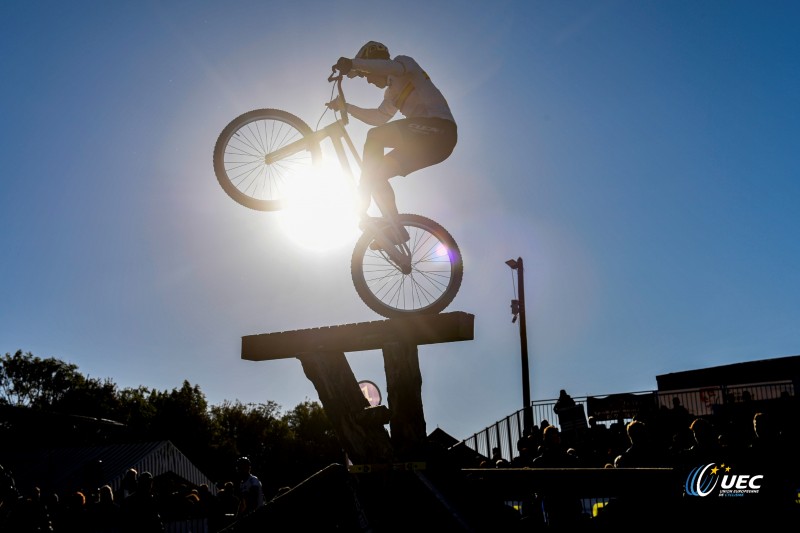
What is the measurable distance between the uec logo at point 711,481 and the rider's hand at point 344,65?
410 centimetres

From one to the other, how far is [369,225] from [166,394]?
69552 millimetres

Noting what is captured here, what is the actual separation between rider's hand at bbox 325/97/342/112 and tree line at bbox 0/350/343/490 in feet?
211

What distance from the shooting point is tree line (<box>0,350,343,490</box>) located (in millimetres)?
65250

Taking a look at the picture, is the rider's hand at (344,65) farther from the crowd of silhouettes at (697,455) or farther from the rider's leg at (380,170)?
the crowd of silhouettes at (697,455)

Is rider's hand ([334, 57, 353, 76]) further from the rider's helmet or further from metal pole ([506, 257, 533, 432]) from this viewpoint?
metal pole ([506, 257, 533, 432])

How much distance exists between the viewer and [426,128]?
546 cm

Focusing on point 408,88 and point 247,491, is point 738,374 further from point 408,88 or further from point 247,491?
point 408,88

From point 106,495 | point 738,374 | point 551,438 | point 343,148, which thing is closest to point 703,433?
point 551,438

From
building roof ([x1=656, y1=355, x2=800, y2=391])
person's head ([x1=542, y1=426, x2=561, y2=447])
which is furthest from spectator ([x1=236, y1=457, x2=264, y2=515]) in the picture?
building roof ([x1=656, y1=355, x2=800, y2=391])

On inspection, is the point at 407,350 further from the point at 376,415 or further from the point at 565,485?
the point at 565,485

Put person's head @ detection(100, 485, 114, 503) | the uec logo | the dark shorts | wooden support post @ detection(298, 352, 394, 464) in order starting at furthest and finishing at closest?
1. person's head @ detection(100, 485, 114, 503)
2. the dark shorts
3. wooden support post @ detection(298, 352, 394, 464)
4. the uec logo

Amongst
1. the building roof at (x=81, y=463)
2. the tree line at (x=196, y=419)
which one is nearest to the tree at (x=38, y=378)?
the tree line at (x=196, y=419)

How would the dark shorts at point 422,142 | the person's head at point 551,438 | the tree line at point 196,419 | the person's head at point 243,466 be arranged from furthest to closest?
the tree line at point 196,419
the person's head at point 243,466
the person's head at point 551,438
the dark shorts at point 422,142

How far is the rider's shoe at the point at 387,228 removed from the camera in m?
5.88
